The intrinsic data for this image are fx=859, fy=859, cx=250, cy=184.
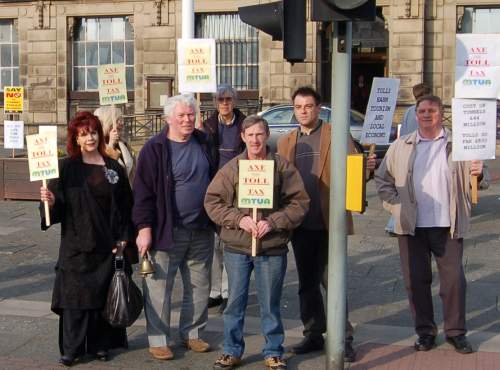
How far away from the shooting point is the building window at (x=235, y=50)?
25.5 meters

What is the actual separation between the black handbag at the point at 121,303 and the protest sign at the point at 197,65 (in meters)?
3.04

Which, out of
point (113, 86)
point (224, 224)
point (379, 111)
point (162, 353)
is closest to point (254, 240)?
point (224, 224)

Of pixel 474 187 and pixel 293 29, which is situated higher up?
pixel 293 29

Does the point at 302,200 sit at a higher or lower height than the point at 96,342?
higher

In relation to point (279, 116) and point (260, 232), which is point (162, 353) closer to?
point (260, 232)

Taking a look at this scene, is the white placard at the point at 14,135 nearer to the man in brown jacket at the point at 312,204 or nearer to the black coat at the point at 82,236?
the black coat at the point at 82,236

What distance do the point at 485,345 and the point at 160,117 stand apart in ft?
63.0

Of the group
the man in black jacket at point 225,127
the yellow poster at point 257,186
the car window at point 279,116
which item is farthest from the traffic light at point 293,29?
the car window at point 279,116

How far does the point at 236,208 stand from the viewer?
234 inches

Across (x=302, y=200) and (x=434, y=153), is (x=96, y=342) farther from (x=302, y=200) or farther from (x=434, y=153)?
(x=434, y=153)

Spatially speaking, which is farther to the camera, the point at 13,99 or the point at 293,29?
the point at 13,99

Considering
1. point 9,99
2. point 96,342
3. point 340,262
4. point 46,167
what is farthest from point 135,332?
point 9,99

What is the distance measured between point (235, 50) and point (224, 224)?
20.2 meters

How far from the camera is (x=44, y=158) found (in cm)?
628
